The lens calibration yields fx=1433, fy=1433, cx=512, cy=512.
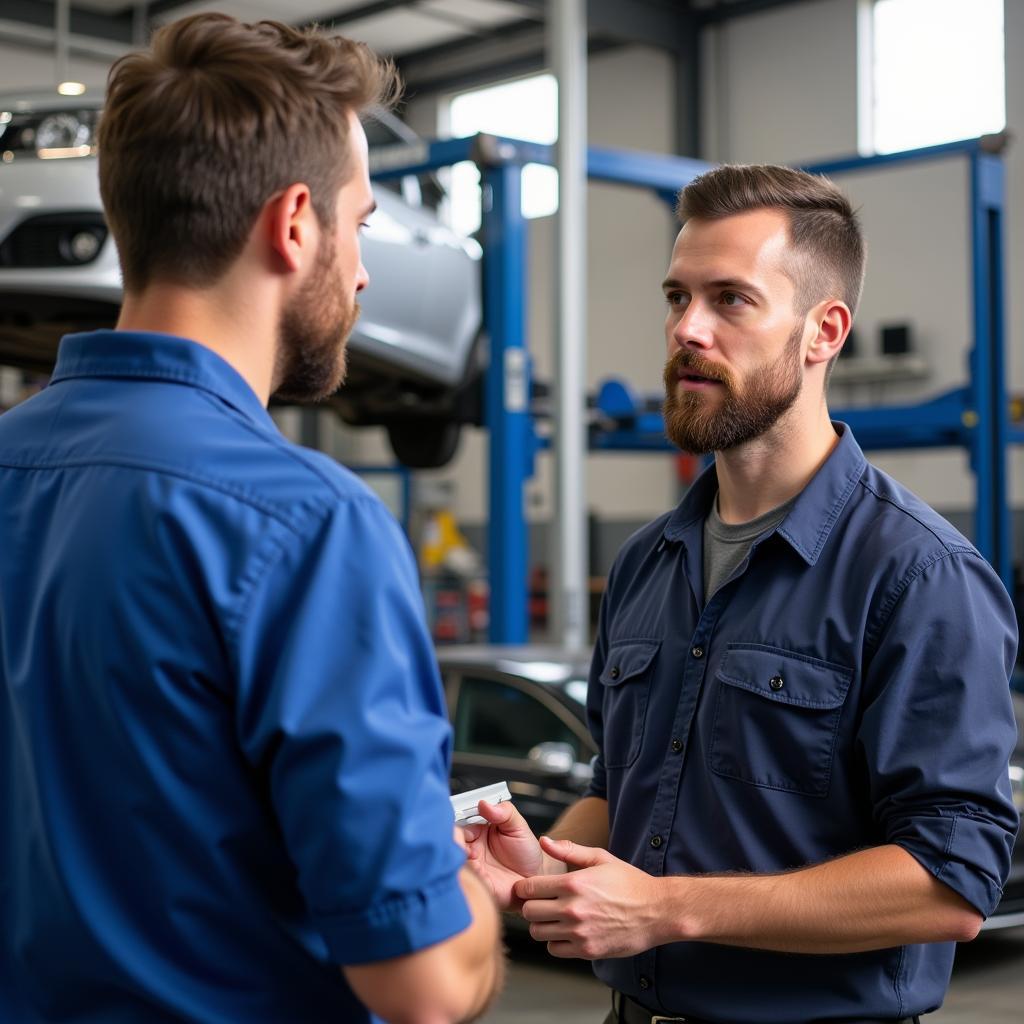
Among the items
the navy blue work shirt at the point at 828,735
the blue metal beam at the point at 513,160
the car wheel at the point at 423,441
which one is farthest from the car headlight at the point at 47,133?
the navy blue work shirt at the point at 828,735

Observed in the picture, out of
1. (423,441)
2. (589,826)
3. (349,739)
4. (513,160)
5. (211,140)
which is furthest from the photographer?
(423,441)

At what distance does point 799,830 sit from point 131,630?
97 centimetres

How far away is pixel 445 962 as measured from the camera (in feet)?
3.54

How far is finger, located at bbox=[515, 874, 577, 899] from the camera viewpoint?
64.3 inches

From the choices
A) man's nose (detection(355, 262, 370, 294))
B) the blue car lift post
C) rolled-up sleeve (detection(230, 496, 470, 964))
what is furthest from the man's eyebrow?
the blue car lift post

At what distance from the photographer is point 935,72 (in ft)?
44.8

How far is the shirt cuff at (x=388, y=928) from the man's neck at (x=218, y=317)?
1.50 ft

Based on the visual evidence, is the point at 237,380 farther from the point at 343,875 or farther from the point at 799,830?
the point at 799,830

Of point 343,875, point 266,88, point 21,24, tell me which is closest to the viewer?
point 343,875

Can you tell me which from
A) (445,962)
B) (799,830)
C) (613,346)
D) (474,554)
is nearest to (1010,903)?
(799,830)

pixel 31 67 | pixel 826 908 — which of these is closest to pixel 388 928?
pixel 826 908

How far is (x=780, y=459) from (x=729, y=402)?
11cm

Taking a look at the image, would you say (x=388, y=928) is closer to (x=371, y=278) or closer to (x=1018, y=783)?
(x=1018, y=783)

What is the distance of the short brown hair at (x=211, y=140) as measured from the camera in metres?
1.19
